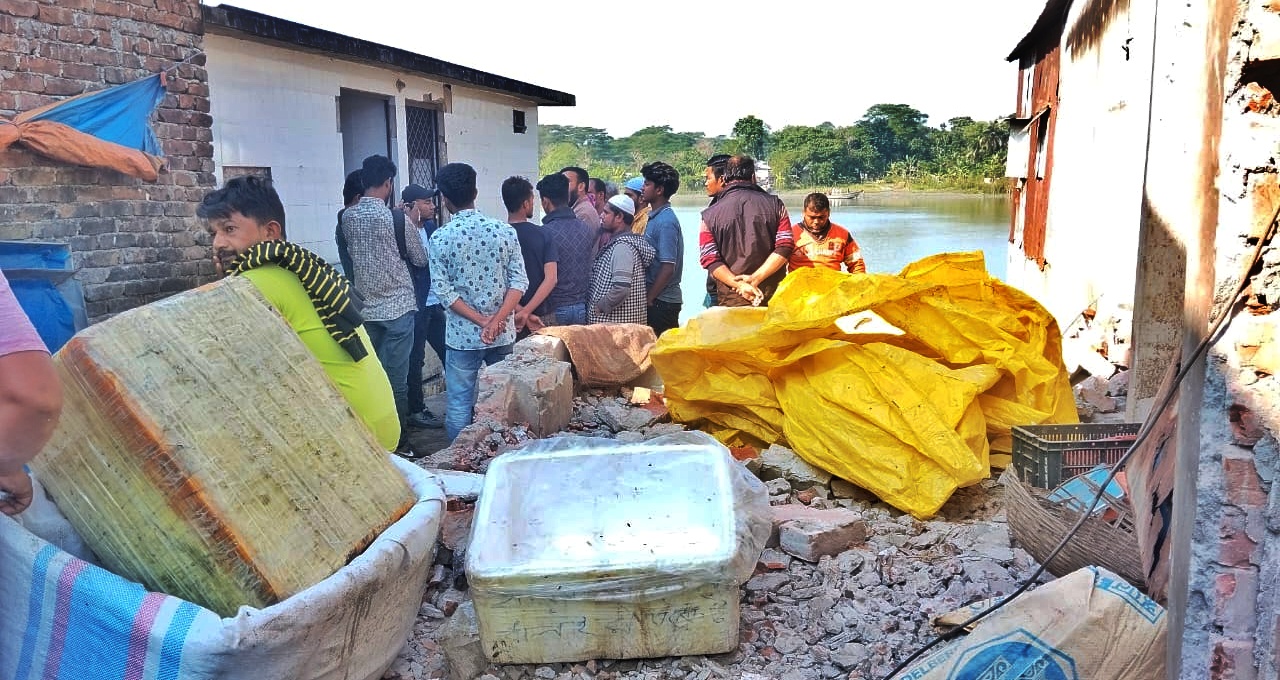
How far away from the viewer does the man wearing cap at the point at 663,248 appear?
6.09 m

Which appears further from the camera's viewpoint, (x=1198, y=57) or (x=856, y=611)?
(x=856, y=611)

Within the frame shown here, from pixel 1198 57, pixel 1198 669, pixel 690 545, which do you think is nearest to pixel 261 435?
pixel 690 545

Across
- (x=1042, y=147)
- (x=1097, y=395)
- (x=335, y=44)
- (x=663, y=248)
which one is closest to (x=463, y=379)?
(x=663, y=248)

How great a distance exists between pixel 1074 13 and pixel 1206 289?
24.7 ft

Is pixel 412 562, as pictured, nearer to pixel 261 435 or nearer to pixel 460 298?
pixel 261 435

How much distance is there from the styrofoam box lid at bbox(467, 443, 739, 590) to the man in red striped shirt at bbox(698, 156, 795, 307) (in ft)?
10.0

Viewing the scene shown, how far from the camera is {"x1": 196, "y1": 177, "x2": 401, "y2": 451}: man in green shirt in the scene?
2.96 metres

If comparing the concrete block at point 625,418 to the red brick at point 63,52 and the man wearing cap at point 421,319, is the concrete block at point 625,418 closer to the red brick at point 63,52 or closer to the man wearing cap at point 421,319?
the man wearing cap at point 421,319

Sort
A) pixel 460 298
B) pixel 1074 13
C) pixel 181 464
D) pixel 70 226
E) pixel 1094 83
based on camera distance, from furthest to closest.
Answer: pixel 1074 13 → pixel 1094 83 → pixel 70 226 → pixel 460 298 → pixel 181 464

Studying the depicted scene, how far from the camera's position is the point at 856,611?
10.2 ft

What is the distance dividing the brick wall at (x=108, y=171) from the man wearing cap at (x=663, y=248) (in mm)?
2982

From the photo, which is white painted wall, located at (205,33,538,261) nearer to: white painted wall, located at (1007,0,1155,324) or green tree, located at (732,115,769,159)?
white painted wall, located at (1007,0,1155,324)

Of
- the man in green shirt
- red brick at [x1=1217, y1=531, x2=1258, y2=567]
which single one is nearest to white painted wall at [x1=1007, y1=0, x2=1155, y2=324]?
red brick at [x1=1217, y1=531, x2=1258, y2=567]

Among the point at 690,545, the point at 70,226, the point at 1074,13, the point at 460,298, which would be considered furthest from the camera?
the point at 1074,13
